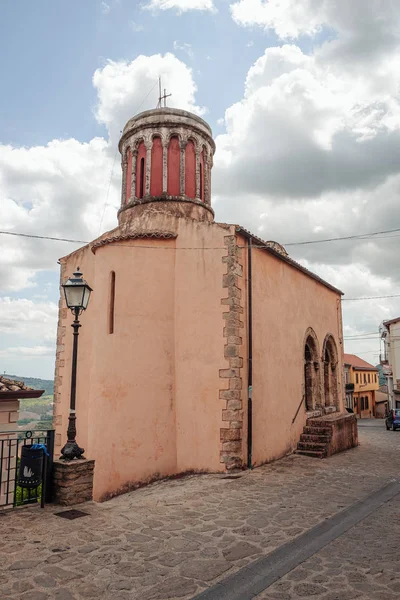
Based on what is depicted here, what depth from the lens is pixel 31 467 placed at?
241 inches

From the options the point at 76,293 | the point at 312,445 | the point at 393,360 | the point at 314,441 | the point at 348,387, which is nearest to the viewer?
the point at 76,293

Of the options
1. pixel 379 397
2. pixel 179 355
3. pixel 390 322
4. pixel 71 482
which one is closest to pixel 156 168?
pixel 179 355

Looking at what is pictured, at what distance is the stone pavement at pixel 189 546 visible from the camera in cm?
391

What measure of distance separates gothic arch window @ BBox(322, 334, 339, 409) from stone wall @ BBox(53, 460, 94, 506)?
1089 cm

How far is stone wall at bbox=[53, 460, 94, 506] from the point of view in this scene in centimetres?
619

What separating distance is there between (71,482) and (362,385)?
44235 millimetres

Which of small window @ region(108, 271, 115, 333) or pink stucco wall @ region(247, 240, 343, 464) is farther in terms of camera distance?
pink stucco wall @ region(247, 240, 343, 464)

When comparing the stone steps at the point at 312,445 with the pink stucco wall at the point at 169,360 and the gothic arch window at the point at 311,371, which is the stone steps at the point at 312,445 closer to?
the pink stucco wall at the point at 169,360

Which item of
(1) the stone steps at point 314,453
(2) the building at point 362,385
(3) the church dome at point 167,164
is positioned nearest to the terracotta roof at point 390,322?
(2) the building at point 362,385

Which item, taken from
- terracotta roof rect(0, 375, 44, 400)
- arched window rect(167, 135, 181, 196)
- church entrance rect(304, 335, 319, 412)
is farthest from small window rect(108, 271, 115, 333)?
church entrance rect(304, 335, 319, 412)

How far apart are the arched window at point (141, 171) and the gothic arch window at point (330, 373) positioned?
8.29 m

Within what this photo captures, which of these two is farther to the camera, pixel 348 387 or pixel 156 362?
pixel 348 387

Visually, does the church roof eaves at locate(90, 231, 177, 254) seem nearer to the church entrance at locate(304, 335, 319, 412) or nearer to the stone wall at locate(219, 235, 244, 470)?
the stone wall at locate(219, 235, 244, 470)

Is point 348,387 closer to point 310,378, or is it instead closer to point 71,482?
point 310,378
